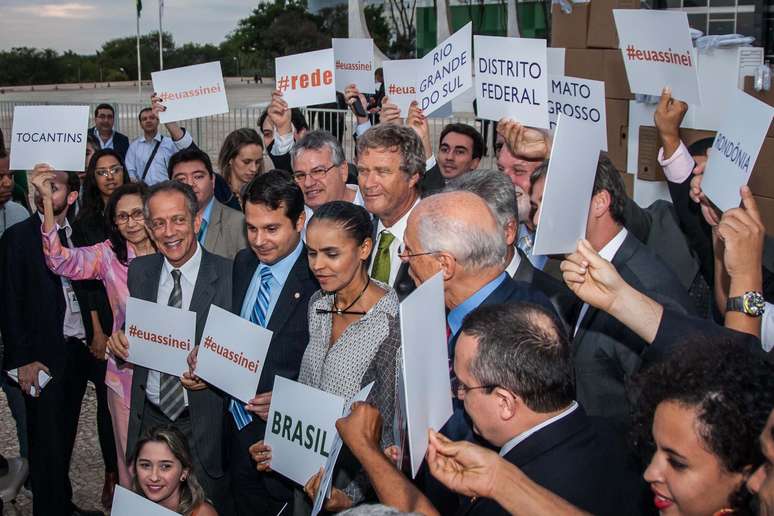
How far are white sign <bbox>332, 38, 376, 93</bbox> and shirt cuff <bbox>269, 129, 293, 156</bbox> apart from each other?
1.13 m

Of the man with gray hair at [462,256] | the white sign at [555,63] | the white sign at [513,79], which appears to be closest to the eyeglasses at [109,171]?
the white sign at [513,79]

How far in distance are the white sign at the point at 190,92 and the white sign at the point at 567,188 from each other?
4183 millimetres

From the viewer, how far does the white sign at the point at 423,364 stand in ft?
7.76

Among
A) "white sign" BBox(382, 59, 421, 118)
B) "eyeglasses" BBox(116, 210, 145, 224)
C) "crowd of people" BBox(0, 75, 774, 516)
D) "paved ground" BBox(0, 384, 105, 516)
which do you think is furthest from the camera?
"white sign" BBox(382, 59, 421, 118)

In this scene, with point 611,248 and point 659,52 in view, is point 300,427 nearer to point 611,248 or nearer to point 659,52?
point 611,248

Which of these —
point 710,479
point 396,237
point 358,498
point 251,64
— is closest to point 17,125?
point 396,237

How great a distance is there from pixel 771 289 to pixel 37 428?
12.7ft

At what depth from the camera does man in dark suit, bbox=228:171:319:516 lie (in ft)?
13.1

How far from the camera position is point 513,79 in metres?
5.19

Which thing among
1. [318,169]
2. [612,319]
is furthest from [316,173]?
[612,319]

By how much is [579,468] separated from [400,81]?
15.5 feet

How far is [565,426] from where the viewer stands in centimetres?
250

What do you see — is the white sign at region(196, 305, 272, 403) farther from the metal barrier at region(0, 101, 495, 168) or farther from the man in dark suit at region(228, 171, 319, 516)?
the metal barrier at region(0, 101, 495, 168)

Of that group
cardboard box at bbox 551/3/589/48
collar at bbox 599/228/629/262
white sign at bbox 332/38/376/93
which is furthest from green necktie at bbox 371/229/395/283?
cardboard box at bbox 551/3/589/48
